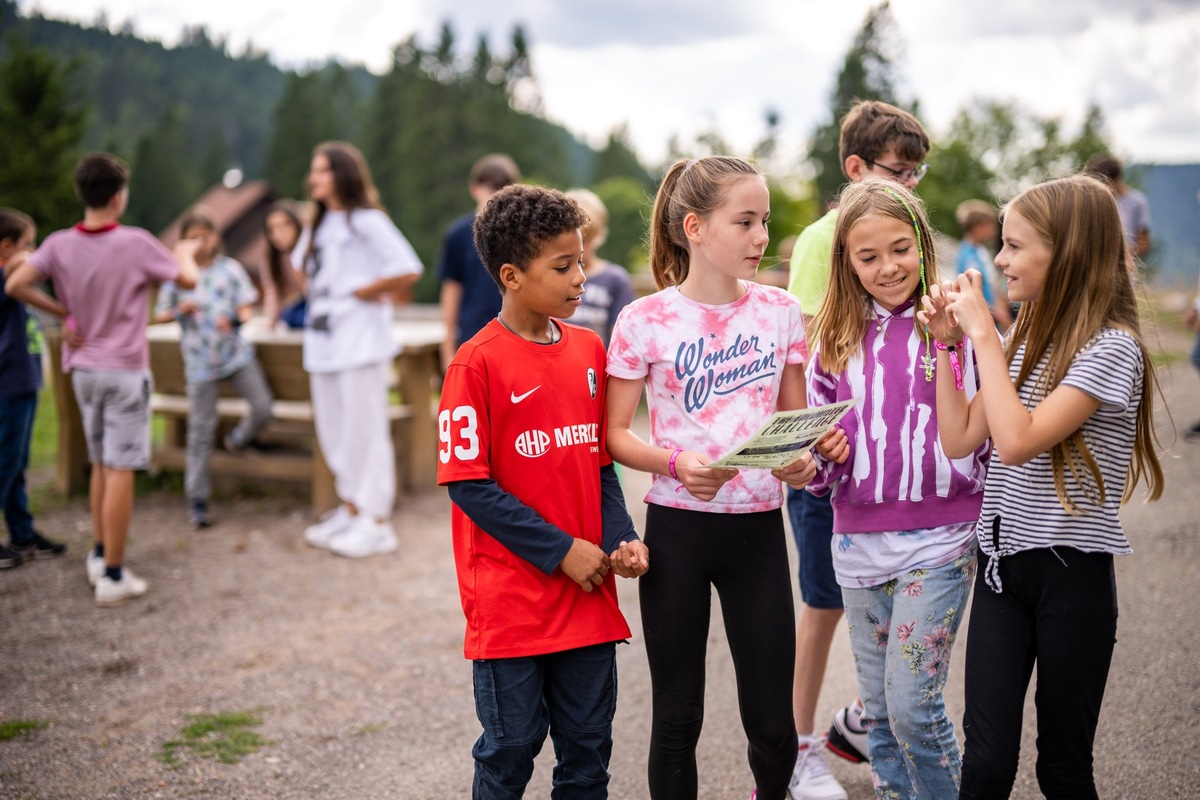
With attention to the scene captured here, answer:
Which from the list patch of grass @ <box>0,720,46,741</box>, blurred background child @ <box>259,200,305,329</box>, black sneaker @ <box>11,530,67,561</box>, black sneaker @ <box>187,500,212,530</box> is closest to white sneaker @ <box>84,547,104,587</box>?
black sneaker @ <box>11,530,67,561</box>

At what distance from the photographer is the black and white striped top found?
217 centimetres

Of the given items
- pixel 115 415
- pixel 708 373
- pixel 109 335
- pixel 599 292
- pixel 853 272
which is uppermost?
pixel 853 272

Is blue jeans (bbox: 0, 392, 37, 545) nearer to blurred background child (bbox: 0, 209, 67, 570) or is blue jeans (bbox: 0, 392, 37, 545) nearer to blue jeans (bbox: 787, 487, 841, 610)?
blurred background child (bbox: 0, 209, 67, 570)

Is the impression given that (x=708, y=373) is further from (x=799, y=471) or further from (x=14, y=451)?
(x=14, y=451)

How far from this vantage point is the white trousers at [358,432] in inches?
241

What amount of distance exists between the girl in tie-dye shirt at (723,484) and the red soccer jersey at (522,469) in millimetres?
127

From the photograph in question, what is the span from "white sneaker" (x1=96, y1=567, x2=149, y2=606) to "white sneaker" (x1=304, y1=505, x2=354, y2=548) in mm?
1197

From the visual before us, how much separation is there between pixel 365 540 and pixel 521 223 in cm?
413

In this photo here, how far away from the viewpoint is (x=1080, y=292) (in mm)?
2266

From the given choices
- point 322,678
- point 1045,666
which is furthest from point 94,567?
point 1045,666

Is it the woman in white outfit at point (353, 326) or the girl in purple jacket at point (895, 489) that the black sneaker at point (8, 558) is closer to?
the woman in white outfit at point (353, 326)

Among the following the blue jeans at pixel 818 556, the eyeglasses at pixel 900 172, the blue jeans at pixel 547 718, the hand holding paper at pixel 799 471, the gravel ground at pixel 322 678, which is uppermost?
the eyeglasses at pixel 900 172

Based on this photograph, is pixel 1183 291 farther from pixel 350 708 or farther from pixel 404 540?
pixel 350 708

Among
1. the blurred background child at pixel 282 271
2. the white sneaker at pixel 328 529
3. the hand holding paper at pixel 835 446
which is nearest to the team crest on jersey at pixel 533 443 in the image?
the hand holding paper at pixel 835 446
